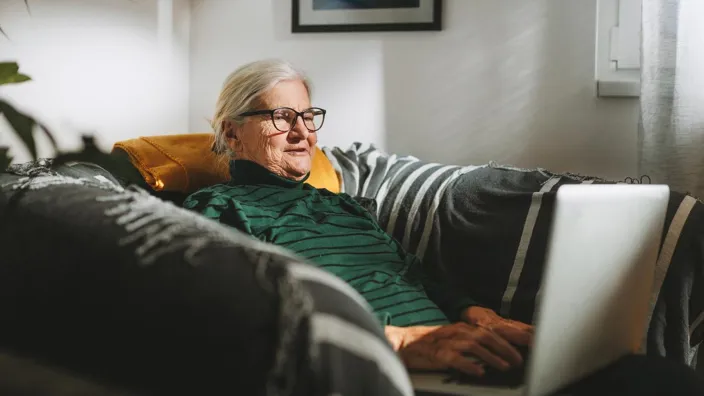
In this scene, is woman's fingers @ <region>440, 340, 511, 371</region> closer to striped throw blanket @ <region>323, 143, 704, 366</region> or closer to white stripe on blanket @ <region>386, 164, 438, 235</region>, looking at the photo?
striped throw blanket @ <region>323, 143, 704, 366</region>

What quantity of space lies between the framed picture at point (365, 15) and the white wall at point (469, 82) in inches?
1.2

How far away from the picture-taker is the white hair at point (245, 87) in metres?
1.82

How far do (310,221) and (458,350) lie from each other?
567 mm

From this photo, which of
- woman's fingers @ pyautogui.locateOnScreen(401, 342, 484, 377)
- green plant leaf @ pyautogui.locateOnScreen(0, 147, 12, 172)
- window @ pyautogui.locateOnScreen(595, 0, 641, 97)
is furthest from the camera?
window @ pyautogui.locateOnScreen(595, 0, 641, 97)

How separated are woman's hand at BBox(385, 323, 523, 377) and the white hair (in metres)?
0.75

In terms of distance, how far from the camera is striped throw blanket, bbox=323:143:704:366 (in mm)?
1531

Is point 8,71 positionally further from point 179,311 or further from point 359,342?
point 359,342

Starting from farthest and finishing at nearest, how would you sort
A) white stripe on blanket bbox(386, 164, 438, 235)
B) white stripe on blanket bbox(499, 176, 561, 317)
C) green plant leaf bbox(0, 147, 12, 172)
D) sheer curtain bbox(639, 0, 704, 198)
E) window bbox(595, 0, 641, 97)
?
window bbox(595, 0, 641, 97), white stripe on blanket bbox(386, 164, 438, 235), sheer curtain bbox(639, 0, 704, 198), white stripe on blanket bbox(499, 176, 561, 317), green plant leaf bbox(0, 147, 12, 172)

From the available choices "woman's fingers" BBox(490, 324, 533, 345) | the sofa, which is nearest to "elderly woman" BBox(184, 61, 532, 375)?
"woman's fingers" BBox(490, 324, 533, 345)

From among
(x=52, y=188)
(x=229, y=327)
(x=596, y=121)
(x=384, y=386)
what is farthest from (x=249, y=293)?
(x=596, y=121)

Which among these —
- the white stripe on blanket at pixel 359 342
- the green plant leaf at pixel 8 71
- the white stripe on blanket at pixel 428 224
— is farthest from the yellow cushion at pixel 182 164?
the white stripe on blanket at pixel 359 342

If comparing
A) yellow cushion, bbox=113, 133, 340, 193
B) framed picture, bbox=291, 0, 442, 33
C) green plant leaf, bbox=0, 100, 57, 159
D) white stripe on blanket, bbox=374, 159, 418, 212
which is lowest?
white stripe on blanket, bbox=374, 159, 418, 212

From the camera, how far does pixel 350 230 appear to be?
1734 mm

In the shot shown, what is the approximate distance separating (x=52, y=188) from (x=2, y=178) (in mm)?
219
